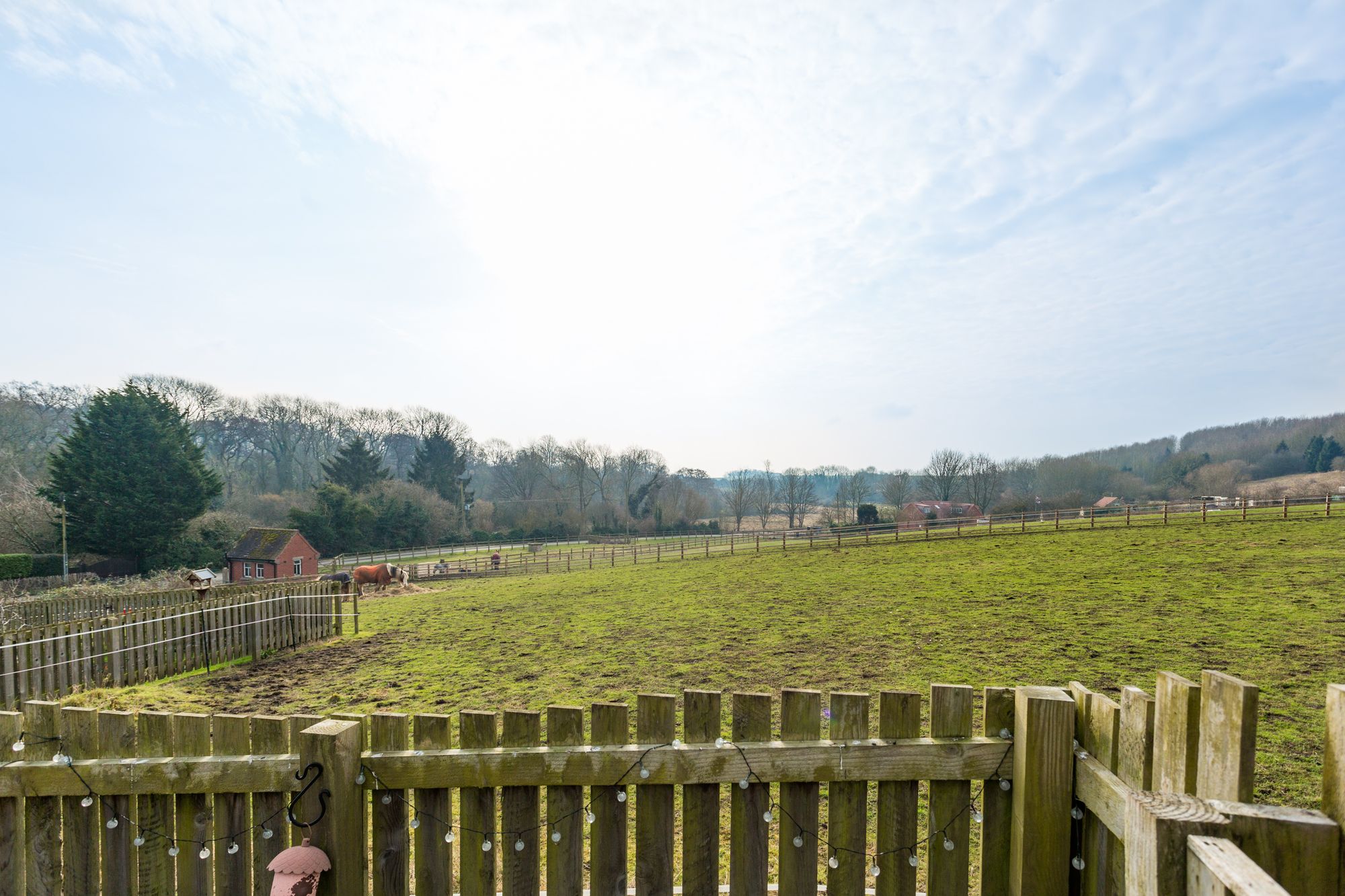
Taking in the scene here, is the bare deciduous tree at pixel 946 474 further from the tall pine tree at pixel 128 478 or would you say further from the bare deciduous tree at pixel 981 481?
the tall pine tree at pixel 128 478

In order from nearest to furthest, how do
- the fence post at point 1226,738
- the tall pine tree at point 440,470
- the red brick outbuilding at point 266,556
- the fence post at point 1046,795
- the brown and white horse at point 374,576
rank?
the fence post at point 1226,738, the fence post at point 1046,795, the brown and white horse at point 374,576, the red brick outbuilding at point 266,556, the tall pine tree at point 440,470

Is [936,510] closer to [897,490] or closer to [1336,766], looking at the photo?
[897,490]

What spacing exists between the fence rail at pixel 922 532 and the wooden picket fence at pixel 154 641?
1872 cm

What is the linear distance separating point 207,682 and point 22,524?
→ 32189 mm

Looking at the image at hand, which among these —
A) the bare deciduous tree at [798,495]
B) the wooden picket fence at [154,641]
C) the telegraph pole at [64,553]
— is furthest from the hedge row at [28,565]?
the bare deciduous tree at [798,495]

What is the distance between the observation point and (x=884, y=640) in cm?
975

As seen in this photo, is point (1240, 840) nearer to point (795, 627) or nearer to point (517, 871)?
point (517, 871)

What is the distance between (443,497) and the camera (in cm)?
5947

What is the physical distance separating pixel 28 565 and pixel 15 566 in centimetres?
69

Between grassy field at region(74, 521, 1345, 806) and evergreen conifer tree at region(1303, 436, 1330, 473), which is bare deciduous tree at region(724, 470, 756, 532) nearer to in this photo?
grassy field at region(74, 521, 1345, 806)

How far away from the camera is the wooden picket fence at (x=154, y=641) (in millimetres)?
8117

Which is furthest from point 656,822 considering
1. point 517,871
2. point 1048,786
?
point 1048,786

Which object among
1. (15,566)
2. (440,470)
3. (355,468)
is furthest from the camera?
(440,470)

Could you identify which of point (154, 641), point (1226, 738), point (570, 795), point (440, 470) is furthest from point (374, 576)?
point (440, 470)
